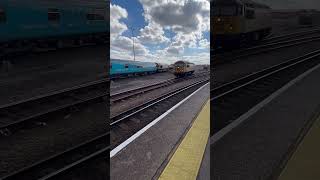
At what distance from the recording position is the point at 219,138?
4891 mm

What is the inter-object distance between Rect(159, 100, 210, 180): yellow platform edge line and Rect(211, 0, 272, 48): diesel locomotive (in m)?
0.98

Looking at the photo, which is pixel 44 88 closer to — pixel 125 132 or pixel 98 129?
pixel 98 129

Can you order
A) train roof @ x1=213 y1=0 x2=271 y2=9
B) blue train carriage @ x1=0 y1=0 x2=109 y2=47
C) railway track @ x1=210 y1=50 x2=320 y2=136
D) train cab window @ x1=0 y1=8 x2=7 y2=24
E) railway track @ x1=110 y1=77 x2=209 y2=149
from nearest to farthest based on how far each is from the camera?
railway track @ x1=110 y1=77 x2=209 y2=149
train roof @ x1=213 y1=0 x2=271 y2=9
railway track @ x1=210 y1=50 x2=320 y2=136
blue train carriage @ x1=0 y1=0 x2=109 y2=47
train cab window @ x1=0 y1=8 x2=7 y2=24

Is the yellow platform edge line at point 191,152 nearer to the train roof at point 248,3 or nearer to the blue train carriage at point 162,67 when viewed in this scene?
the blue train carriage at point 162,67

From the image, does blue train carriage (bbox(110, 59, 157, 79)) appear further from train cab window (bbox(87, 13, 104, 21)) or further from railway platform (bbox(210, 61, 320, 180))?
railway platform (bbox(210, 61, 320, 180))

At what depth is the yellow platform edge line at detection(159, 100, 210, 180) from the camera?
3.24 m

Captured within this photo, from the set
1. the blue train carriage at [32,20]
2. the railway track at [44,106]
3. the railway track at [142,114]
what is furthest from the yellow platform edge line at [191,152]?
the blue train carriage at [32,20]

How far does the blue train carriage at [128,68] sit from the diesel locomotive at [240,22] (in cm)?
123

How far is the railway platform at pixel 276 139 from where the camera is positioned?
4.04 meters

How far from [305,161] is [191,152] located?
1576 mm

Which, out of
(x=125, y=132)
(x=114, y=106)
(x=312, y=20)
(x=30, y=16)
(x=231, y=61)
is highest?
(x=30, y=16)

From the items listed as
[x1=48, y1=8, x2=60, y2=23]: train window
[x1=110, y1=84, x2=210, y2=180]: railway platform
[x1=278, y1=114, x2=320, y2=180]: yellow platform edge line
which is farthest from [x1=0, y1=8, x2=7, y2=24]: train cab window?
[x1=278, y1=114, x2=320, y2=180]: yellow platform edge line

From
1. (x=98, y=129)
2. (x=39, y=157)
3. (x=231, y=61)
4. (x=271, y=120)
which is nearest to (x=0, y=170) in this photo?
(x=39, y=157)

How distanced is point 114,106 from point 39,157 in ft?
7.04
